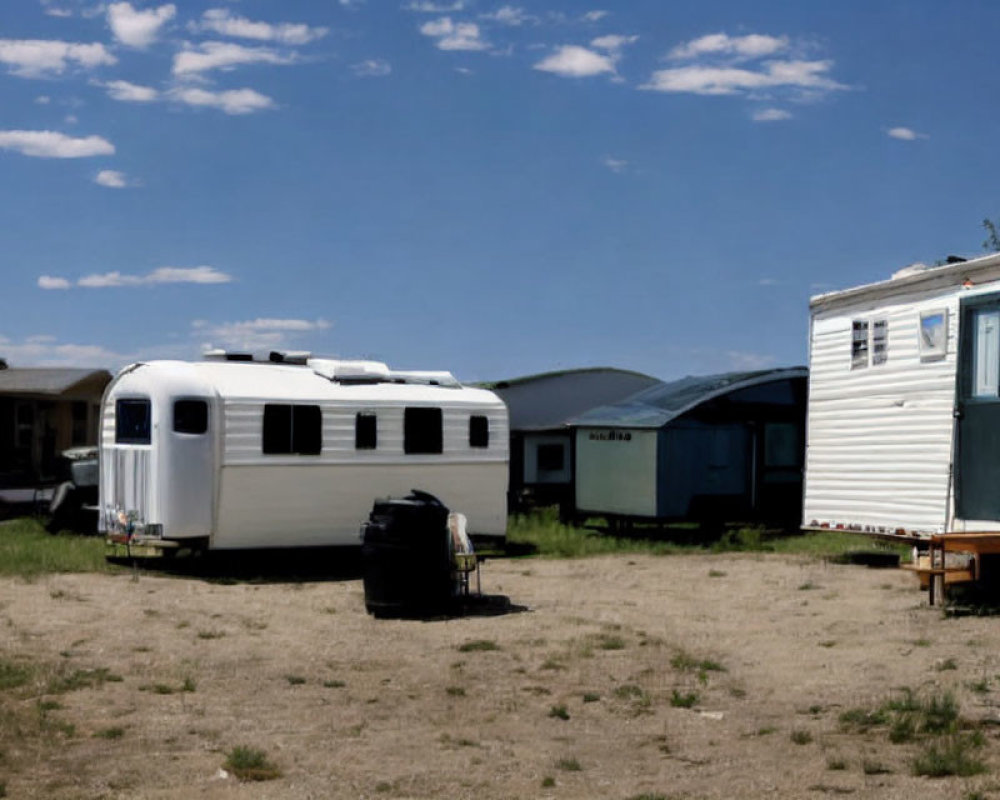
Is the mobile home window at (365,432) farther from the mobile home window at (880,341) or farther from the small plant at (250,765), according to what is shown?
the small plant at (250,765)

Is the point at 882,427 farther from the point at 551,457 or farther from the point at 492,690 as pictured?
the point at 551,457

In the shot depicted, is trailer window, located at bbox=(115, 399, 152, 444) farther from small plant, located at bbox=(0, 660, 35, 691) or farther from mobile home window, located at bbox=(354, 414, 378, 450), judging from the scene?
small plant, located at bbox=(0, 660, 35, 691)

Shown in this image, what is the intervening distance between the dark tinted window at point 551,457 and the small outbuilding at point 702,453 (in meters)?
4.41

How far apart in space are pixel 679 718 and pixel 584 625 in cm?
421

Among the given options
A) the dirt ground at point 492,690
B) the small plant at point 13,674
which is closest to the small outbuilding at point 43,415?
the dirt ground at point 492,690

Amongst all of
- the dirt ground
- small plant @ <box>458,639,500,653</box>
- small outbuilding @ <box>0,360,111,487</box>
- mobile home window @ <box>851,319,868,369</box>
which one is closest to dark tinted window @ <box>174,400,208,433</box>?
the dirt ground

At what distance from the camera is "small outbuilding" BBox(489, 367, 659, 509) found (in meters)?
29.2

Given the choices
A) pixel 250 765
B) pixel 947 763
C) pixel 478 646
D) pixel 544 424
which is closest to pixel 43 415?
pixel 544 424

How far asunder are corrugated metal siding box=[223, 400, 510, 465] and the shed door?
7668 mm

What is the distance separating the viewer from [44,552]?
19406 millimetres

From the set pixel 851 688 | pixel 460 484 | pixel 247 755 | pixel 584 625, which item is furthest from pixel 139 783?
pixel 460 484

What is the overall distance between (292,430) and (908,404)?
8.04 m

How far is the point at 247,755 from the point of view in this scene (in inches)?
321

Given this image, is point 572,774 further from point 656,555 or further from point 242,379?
point 656,555
